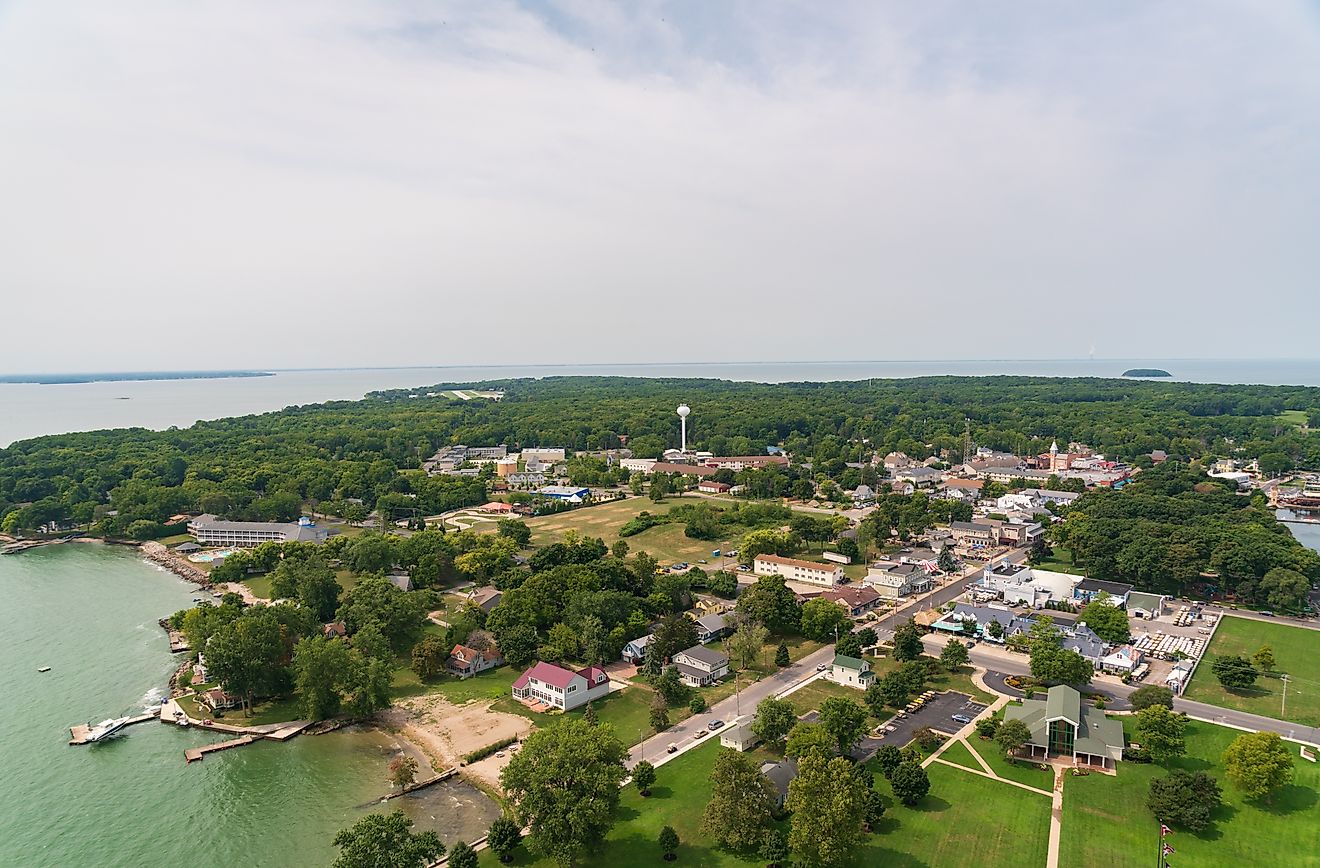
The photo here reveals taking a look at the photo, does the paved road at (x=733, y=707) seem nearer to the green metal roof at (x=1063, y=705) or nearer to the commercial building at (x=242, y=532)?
the green metal roof at (x=1063, y=705)

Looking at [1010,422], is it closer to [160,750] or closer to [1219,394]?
[1219,394]

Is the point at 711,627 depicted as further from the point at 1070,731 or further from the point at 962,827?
the point at 962,827

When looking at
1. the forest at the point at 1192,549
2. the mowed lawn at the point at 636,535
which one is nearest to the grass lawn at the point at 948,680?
the mowed lawn at the point at 636,535

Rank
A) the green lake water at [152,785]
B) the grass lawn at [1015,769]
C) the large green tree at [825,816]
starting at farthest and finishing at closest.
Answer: the grass lawn at [1015,769]
the green lake water at [152,785]
the large green tree at [825,816]

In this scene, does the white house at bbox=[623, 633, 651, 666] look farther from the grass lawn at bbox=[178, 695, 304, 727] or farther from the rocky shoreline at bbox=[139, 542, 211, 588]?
the rocky shoreline at bbox=[139, 542, 211, 588]

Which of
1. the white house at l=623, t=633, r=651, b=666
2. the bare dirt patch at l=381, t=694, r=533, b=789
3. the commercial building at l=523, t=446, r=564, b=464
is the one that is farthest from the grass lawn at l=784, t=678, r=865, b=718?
the commercial building at l=523, t=446, r=564, b=464

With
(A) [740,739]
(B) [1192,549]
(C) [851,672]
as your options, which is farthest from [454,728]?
(B) [1192,549]

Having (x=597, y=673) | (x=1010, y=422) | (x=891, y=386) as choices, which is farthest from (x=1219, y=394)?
(x=597, y=673)
